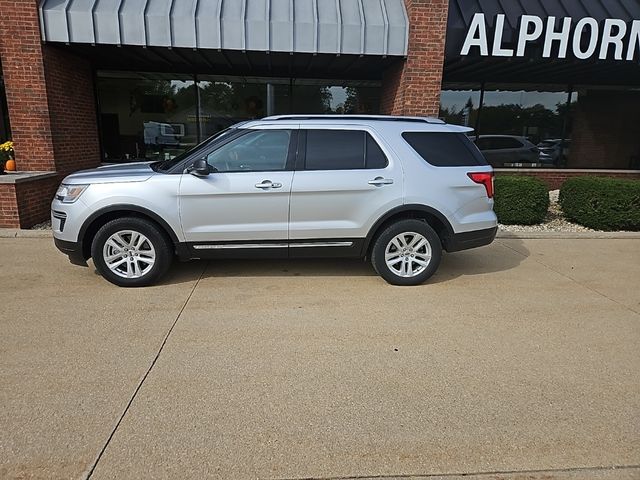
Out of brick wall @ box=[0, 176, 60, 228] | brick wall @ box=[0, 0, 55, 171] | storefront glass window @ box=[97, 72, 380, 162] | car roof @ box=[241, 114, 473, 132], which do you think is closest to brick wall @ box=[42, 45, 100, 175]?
brick wall @ box=[0, 0, 55, 171]

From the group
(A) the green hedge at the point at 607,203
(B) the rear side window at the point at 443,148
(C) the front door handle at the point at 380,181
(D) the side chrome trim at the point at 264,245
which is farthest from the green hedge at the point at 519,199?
(D) the side chrome trim at the point at 264,245

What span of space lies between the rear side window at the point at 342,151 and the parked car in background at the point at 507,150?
7347 millimetres

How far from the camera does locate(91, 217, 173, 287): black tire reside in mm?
4645

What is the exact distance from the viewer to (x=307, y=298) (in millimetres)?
4590

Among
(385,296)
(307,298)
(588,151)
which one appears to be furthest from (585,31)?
(307,298)

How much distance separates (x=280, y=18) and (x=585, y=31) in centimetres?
560

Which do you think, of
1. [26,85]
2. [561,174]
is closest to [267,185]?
[26,85]

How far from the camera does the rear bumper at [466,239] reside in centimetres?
514

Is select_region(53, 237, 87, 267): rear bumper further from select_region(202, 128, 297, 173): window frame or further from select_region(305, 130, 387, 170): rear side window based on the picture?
select_region(305, 130, 387, 170): rear side window

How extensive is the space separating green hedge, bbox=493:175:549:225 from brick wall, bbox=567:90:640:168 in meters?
4.75

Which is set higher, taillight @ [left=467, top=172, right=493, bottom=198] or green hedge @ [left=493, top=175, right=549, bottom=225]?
taillight @ [left=467, top=172, right=493, bottom=198]

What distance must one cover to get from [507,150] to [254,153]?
8.71 m

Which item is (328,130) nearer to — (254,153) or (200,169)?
(254,153)

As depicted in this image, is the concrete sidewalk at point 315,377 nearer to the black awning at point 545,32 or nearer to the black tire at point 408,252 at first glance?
the black tire at point 408,252
